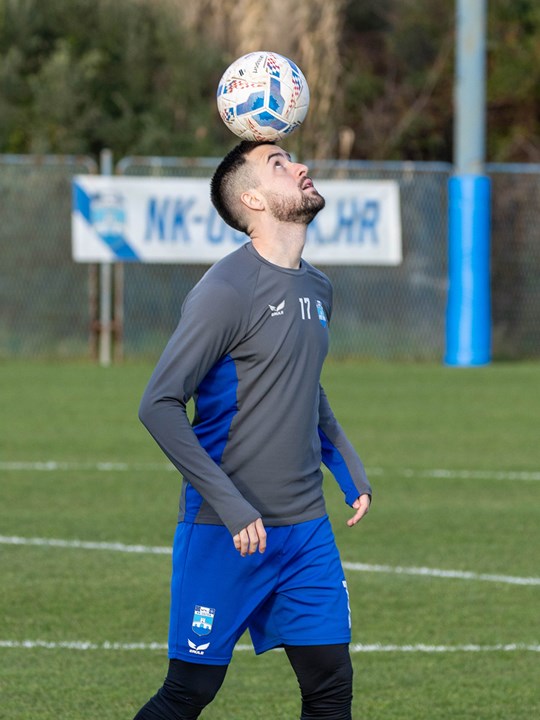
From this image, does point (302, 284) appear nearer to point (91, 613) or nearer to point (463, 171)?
point (91, 613)

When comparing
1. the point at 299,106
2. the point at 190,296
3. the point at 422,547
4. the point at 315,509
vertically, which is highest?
the point at 299,106

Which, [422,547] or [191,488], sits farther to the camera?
[422,547]

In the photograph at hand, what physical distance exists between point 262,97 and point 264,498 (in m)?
1.29

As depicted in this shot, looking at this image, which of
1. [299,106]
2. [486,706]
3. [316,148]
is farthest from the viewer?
[316,148]

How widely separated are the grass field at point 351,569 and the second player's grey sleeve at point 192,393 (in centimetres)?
185

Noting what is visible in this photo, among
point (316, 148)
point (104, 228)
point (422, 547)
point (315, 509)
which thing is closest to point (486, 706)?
point (315, 509)

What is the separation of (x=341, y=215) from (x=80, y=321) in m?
3.80

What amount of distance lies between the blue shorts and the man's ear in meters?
0.94

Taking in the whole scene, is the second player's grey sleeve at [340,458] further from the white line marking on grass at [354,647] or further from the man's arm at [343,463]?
the white line marking on grass at [354,647]

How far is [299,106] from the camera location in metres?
4.95

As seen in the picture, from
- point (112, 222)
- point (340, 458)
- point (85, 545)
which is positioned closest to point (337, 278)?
point (112, 222)

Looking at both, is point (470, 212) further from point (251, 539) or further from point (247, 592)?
point (251, 539)

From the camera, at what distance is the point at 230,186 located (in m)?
4.59

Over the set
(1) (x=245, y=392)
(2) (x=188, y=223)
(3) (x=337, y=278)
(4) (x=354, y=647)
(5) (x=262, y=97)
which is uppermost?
(5) (x=262, y=97)
